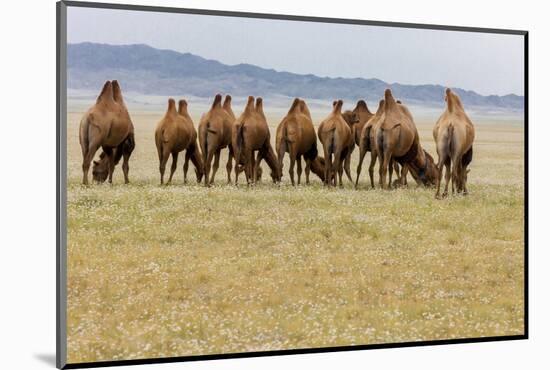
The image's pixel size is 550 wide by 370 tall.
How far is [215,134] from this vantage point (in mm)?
9266

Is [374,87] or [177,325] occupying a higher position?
[374,87]

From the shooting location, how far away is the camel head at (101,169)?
28.1 feet

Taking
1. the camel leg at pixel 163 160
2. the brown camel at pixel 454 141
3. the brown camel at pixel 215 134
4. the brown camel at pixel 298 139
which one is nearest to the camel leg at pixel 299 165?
the brown camel at pixel 298 139

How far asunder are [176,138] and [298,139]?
1215 mm

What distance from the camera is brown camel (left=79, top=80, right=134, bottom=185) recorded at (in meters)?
8.52

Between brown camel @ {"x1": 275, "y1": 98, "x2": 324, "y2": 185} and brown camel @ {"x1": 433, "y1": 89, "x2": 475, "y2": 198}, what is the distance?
1263 millimetres

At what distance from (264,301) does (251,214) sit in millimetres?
839

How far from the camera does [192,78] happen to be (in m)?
8.92

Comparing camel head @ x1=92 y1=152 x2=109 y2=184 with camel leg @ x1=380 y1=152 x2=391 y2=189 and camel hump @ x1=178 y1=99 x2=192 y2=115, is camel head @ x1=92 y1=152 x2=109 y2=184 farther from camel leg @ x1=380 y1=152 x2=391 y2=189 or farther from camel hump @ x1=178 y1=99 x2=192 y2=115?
camel leg @ x1=380 y1=152 x2=391 y2=189

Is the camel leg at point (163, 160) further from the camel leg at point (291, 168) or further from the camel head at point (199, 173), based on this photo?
the camel leg at point (291, 168)

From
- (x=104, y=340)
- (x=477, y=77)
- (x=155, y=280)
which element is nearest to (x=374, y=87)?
(x=477, y=77)

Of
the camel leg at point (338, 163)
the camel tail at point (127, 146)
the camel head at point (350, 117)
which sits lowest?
the camel leg at point (338, 163)

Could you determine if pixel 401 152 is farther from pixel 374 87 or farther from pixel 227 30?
pixel 227 30

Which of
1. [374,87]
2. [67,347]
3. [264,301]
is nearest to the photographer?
[67,347]
